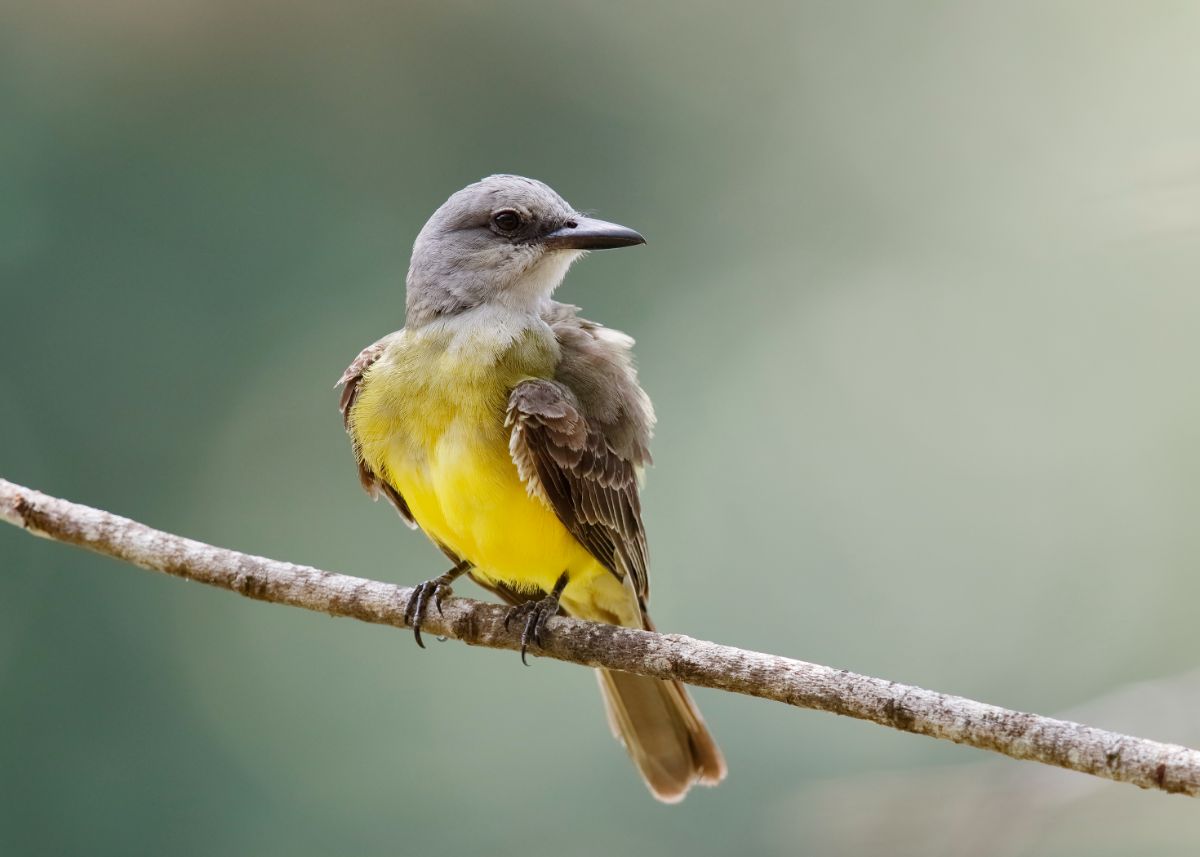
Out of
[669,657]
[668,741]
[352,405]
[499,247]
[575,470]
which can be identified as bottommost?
[668,741]

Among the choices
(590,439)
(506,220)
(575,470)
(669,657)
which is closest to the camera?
(669,657)

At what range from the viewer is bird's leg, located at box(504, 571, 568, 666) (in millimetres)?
3760

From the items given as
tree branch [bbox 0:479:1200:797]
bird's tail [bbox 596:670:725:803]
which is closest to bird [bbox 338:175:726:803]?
bird's tail [bbox 596:670:725:803]

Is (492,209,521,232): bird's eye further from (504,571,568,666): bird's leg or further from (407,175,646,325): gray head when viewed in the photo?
(504,571,568,666): bird's leg

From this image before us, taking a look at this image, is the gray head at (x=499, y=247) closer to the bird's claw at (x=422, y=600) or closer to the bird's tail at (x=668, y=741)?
the bird's claw at (x=422, y=600)

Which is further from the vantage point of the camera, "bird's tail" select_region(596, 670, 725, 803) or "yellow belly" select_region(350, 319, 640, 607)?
"bird's tail" select_region(596, 670, 725, 803)

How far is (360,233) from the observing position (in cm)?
709

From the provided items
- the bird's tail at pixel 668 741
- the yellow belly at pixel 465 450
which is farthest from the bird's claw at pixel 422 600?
the bird's tail at pixel 668 741

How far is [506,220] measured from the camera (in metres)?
4.34

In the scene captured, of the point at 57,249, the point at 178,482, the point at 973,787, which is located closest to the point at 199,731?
the point at 178,482

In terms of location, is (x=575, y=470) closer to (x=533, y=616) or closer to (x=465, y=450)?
(x=465, y=450)

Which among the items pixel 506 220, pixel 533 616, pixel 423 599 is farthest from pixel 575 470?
pixel 506 220

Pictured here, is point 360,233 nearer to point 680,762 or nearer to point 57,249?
point 57,249

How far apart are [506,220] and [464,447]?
84 centimetres
